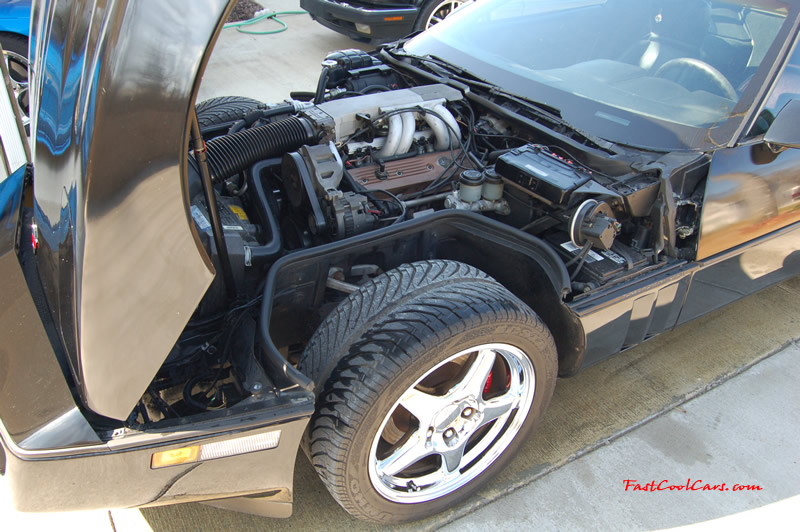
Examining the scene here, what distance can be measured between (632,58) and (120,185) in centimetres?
241

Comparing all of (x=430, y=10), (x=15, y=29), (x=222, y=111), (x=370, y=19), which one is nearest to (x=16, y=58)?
(x=15, y=29)

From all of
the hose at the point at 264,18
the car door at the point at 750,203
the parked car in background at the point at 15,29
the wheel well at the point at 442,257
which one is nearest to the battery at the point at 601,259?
the wheel well at the point at 442,257

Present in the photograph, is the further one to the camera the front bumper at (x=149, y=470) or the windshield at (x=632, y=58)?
the windshield at (x=632, y=58)

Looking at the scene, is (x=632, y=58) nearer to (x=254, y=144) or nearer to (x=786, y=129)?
(x=786, y=129)

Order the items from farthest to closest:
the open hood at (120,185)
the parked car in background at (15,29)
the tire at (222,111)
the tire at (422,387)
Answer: the parked car in background at (15,29) → the tire at (222,111) → the tire at (422,387) → the open hood at (120,185)

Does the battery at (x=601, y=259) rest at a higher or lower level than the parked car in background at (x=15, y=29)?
higher

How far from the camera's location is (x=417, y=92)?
2922 mm

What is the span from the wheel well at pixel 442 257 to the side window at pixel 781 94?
1111 millimetres

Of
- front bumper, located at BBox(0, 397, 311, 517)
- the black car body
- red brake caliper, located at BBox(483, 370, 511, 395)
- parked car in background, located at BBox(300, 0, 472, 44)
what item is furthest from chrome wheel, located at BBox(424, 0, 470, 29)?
front bumper, located at BBox(0, 397, 311, 517)

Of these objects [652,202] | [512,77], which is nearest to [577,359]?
[652,202]

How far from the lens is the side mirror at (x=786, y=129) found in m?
2.41

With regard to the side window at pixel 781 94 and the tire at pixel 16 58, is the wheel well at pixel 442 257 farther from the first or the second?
the tire at pixel 16 58

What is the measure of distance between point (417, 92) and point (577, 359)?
1.44 metres

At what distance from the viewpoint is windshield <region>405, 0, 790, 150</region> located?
2.56 metres
